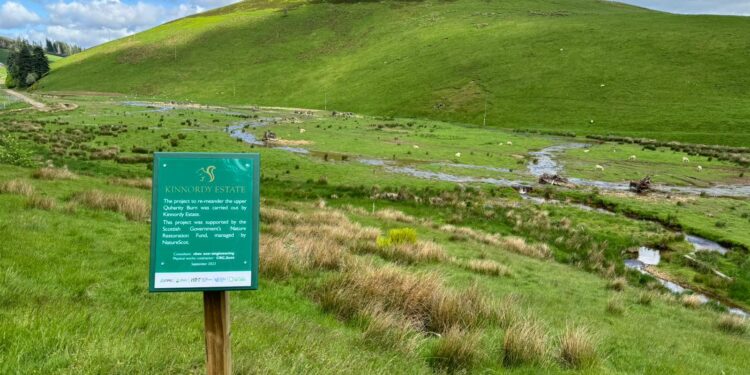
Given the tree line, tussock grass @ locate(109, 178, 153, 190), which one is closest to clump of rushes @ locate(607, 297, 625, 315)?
tussock grass @ locate(109, 178, 153, 190)

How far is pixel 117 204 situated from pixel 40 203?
2407 millimetres

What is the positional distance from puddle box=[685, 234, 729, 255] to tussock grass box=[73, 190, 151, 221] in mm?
26445

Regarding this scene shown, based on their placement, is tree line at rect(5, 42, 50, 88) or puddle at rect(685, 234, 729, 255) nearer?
puddle at rect(685, 234, 729, 255)

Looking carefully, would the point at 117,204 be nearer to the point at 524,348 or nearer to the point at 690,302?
the point at 524,348

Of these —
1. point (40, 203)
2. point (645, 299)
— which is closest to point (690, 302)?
point (645, 299)

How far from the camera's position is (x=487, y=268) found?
17.1 meters

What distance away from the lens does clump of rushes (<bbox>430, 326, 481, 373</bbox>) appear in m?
7.46

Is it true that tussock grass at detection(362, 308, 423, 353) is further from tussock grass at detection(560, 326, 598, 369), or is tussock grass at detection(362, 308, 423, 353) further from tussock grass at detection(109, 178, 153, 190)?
tussock grass at detection(109, 178, 153, 190)

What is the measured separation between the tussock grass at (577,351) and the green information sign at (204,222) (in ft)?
19.5

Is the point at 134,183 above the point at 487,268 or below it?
above

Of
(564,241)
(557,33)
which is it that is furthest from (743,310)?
(557,33)

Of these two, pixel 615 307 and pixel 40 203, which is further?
pixel 40 203

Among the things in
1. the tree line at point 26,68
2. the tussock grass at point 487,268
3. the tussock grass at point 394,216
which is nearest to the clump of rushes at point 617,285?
the tussock grass at point 487,268

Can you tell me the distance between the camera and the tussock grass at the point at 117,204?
16.7 metres
